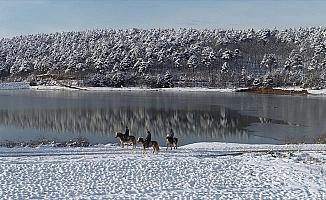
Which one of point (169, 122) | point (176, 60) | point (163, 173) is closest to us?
point (163, 173)

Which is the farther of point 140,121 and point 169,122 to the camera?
point 140,121

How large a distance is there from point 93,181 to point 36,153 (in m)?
5.95

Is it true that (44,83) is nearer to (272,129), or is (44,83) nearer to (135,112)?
(135,112)

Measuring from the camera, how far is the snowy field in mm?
14509

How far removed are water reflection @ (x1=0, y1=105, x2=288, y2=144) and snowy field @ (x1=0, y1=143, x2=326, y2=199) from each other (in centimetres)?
808

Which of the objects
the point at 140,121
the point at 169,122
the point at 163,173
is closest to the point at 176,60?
the point at 140,121

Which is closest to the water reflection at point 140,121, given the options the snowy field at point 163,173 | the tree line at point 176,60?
the snowy field at point 163,173

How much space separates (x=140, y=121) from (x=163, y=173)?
2267 cm

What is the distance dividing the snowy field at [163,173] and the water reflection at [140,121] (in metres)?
8.08

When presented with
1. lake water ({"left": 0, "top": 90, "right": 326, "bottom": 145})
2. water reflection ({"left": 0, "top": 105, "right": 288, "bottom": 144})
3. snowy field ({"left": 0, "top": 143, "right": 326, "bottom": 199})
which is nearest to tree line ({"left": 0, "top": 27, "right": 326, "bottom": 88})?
lake water ({"left": 0, "top": 90, "right": 326, "bottom": 145})

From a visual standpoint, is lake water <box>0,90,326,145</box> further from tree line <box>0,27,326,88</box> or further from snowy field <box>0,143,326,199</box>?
tree line <box>0,27,326,88</box>

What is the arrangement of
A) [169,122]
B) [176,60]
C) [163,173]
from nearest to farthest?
[163,173] < [169,122] < [176,60]

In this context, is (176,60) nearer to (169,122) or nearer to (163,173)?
(169,122)

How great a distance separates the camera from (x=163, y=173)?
56.3 feet
